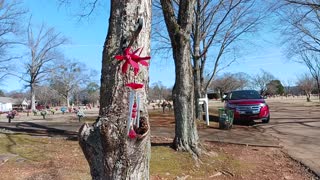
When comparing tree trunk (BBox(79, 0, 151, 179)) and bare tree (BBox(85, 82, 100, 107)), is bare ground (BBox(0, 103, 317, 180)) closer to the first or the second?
tree trunk (BBox(79, 0, 151, 179))

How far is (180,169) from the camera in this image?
690 centimetres

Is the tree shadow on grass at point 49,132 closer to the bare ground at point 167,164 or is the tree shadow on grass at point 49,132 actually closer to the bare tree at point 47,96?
the bare ground at point 167,164

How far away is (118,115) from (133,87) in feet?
0.94

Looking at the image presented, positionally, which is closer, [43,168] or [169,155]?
[43,168]

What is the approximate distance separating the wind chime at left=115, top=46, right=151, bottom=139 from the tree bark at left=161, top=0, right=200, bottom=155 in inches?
203

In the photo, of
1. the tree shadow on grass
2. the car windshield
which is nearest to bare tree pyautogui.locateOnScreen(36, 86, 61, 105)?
the car windshield

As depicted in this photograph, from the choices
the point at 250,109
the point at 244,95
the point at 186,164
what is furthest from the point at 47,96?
the point at 186,164

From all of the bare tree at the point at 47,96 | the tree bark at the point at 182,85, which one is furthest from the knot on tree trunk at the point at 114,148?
the bare tree at the point at 47,96

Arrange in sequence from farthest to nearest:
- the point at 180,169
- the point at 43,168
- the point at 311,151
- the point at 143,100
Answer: the point at 311,151
the point at 180,169
the point at 43,168
the point at 143,100

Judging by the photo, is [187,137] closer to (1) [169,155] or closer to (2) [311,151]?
(1) [169,155]

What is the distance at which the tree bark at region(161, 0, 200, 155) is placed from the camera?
8.09 meters

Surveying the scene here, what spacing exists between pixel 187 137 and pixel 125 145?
5.20 metres

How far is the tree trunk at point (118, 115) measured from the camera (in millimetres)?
2998

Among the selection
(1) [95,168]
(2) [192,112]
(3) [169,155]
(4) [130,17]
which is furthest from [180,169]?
(4) [130,17]
